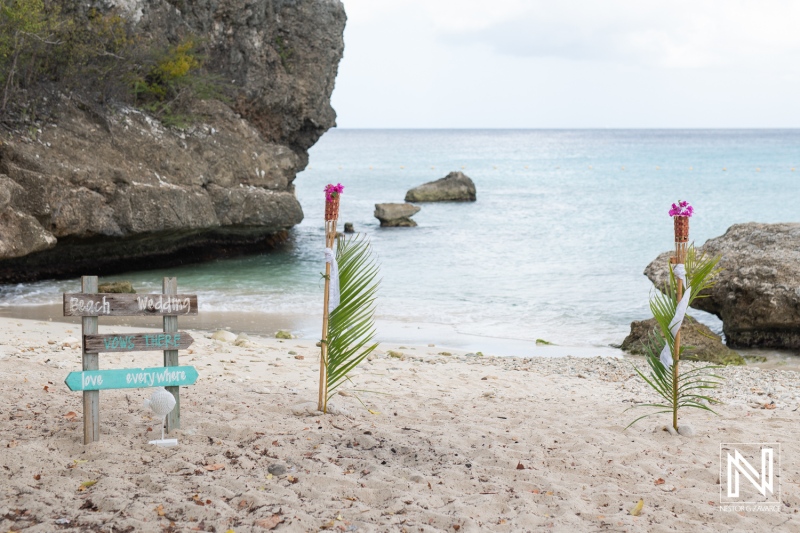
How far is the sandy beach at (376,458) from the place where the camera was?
15.4 feet

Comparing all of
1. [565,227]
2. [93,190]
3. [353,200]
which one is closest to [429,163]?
[353,200]

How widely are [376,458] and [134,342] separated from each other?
1.97 m

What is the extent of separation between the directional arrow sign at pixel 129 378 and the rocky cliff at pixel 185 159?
9.64 m

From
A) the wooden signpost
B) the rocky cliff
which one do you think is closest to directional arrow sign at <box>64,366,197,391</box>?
the wooden signpost

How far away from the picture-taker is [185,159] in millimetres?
17984

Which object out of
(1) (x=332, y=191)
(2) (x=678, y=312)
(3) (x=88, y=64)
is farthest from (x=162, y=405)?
(3) (x=88, y=64)

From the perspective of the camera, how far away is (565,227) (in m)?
30.5

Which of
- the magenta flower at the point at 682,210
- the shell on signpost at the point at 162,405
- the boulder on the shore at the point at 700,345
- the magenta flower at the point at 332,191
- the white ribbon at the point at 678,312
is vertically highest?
the magenta flower at the point at 332,191

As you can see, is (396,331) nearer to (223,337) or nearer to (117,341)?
(223,337)

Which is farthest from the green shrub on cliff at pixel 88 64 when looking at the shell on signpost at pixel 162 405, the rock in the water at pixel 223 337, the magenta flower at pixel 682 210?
the magenta flower at pixel 682 210

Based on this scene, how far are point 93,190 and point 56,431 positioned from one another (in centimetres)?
1076

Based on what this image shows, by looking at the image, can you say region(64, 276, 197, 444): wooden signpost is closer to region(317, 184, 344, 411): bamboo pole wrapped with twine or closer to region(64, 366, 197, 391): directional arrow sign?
region(64, 366, 197, 391): directional arrow sign

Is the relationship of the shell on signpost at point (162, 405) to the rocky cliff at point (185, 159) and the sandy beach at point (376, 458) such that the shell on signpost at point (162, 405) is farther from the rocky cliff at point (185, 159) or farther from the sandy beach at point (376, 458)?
the rocky cliff at point (185, 159)

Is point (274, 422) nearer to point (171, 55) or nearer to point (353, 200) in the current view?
point (171, 55)
